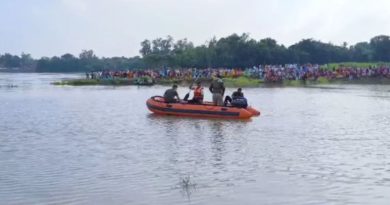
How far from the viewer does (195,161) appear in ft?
46.8

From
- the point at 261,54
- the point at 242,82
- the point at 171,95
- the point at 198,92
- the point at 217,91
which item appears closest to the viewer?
the point at 217,91

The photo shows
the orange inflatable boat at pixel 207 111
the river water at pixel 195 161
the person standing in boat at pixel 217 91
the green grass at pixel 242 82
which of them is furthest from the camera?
the green grass at pixel 242 82

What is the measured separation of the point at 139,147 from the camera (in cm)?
1672

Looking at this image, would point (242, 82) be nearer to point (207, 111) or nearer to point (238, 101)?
point (238, 101)

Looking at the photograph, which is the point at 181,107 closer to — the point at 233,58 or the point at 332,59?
the point at 233,58

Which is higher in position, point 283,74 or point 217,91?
point 217,91

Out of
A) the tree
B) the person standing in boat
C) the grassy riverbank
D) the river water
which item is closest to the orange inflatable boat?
the person standing in boat

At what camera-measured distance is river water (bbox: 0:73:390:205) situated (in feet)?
35.2

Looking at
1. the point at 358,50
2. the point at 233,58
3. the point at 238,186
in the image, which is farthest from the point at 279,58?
the point at 238,186

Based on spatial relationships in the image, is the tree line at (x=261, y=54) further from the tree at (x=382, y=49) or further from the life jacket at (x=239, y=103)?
the life jacket at (x=239, y=103)

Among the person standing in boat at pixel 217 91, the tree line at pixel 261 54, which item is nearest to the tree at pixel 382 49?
the tree line at pixel 261 54

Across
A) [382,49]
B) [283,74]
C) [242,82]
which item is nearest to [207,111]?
[242,82]

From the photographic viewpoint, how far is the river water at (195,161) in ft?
35.2

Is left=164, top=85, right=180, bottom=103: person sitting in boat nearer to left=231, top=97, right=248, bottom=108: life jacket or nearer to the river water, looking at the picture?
the river water
